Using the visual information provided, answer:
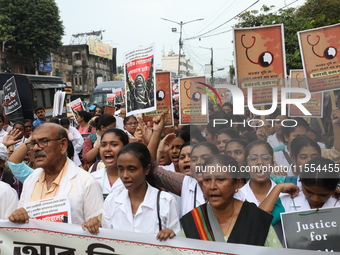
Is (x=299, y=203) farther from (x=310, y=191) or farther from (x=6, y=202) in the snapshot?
(x=6, y=202)

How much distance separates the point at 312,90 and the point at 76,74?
6272cm

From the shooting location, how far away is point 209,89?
3.37 meters

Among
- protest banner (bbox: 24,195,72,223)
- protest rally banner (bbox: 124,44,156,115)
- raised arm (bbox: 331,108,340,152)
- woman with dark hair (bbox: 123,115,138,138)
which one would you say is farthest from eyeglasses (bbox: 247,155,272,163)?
woman with dark hair (bbox: 123,115,138,138)

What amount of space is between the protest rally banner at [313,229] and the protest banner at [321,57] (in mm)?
1073

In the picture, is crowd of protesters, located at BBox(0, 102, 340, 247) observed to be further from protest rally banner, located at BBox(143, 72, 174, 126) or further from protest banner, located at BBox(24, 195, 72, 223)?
protest rally banner, located at BBox(143, 72, 174, 126)

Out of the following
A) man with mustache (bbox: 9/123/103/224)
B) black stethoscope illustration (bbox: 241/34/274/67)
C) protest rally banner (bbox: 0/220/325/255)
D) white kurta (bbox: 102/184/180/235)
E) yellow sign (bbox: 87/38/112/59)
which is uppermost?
yellow sign (bbox: 87/38/112/59)

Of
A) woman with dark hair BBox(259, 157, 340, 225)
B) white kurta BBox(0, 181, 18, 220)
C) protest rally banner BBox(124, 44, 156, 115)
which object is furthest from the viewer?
protest rally banner BBox(124, 44, 156, 115)

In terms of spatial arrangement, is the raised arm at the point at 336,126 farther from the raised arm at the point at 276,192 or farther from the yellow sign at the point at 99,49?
the yellow sign at the point at 99,49

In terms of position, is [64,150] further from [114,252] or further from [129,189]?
[114,252]

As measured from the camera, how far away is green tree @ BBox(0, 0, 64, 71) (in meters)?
35.9

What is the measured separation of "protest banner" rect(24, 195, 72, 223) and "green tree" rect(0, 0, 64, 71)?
34.7 m

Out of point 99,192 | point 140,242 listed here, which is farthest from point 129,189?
point 140,242

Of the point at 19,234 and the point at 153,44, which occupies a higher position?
the point at 153,44

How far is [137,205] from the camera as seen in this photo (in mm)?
3008
